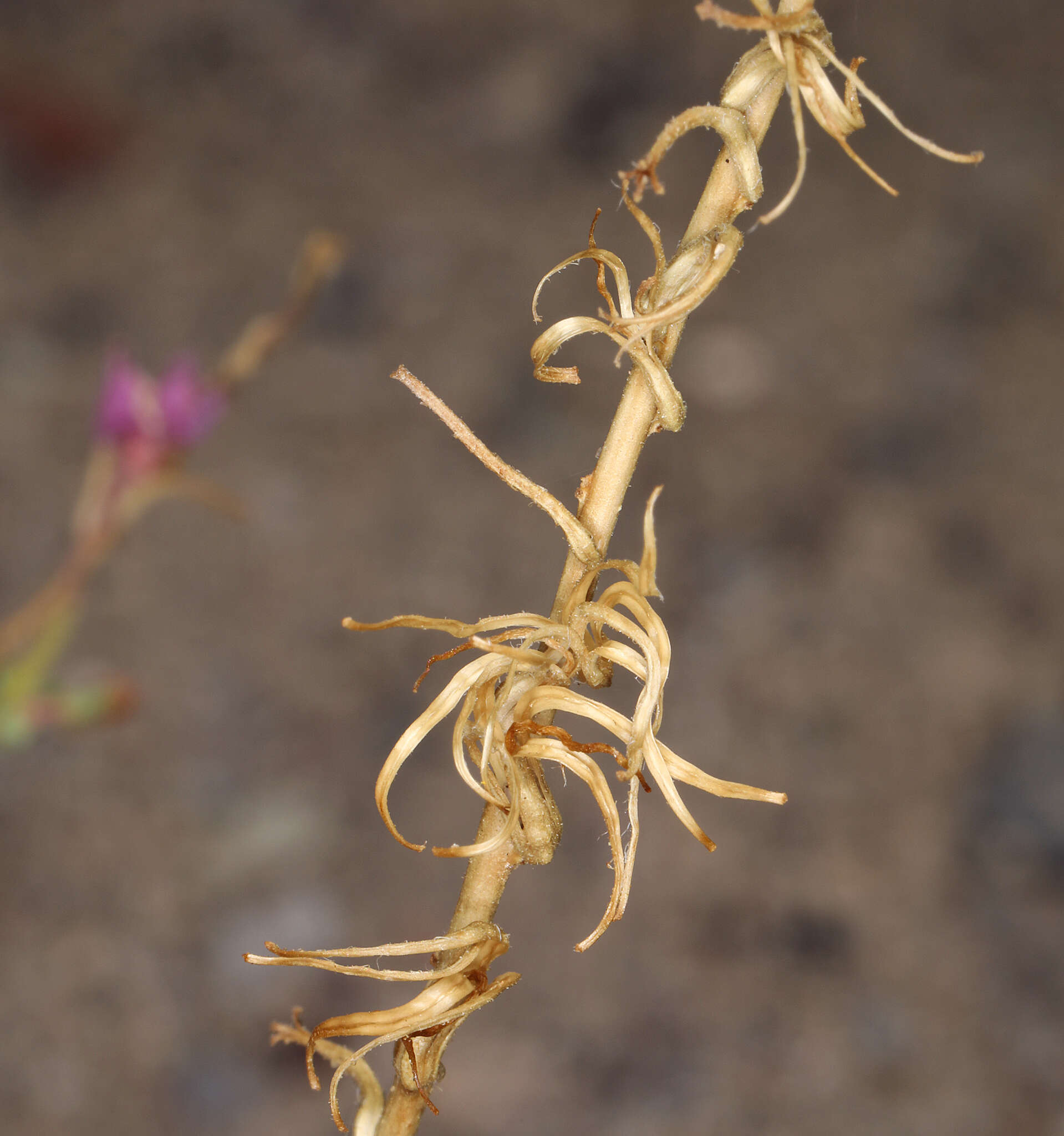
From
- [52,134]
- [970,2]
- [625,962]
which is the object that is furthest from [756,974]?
[970,2]

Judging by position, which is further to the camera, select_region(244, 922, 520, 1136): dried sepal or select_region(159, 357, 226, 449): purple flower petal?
select_region(159, 357, 226, 449): purple flower petal

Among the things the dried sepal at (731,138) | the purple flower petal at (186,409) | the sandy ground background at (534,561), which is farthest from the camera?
the sandy ground background at (534,561)

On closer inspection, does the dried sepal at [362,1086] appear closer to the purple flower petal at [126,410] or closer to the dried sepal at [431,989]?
the dried sepal at [431,989]

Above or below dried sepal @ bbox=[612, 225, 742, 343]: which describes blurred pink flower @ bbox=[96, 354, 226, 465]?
below

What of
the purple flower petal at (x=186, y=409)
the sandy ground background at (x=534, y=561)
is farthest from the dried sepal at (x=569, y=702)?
the sandy ground background at (x=534, y=561)

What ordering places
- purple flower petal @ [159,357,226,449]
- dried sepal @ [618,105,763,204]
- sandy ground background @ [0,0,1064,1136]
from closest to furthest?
1. dried sepal @ [618,105,763,204]
2. purple flower petal @ [159,357,226,449]
3. sandy ground background @ [0,0,1064,1136]

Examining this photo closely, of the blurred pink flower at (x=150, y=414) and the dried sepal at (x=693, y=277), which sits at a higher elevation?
the dried sepal at (x=693, y=277)

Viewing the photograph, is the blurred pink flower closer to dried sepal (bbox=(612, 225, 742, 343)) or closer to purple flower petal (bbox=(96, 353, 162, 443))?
purple flower petal (bbox=(96, 353, 162, 443))

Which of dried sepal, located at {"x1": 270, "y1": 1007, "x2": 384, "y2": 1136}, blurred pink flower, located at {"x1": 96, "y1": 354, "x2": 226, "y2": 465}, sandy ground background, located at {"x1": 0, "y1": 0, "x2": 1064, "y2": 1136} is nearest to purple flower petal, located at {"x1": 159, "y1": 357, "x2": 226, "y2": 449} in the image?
blurred pink flower, located at {"x1": 96, "y1": 354, "x2": 226, "y2": 465}
